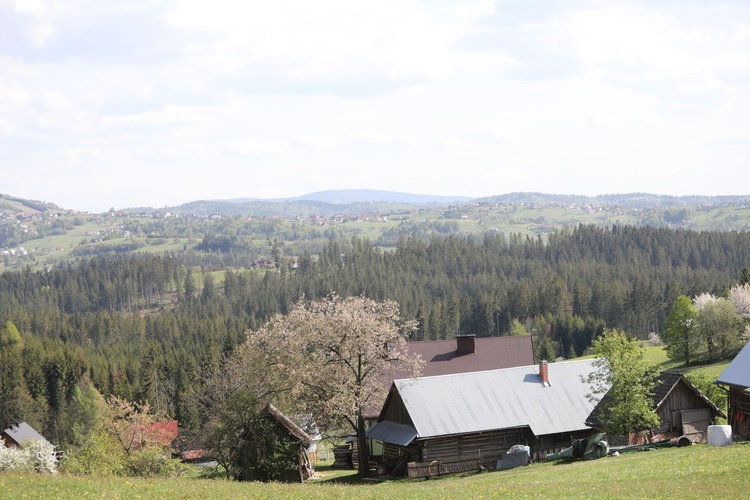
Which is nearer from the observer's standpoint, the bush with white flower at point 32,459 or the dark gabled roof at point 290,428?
the dark gabled roof at point 290,428

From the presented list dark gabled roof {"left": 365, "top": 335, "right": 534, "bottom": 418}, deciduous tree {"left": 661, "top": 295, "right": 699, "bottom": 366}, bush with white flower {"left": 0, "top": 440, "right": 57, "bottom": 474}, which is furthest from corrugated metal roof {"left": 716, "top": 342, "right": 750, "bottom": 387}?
deciduous tree {"left": 661, "top": 295, "right": 699, "bottom": 366}

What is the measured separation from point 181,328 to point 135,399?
54.3m

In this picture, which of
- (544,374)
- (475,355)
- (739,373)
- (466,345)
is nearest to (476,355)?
(475,355)

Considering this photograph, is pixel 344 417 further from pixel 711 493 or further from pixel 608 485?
pixel 711 493

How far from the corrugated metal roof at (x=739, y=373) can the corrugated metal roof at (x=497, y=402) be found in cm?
824

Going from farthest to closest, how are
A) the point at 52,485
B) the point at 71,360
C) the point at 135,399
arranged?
1. the point at 71,360
2. the point at 135,399
3. the point at 52,485

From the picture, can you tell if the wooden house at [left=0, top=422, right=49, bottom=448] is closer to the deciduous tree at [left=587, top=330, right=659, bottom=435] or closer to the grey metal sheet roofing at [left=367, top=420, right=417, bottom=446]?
the grey metal sheet roofing at [left=367, top=420, right=417, bottom=446]

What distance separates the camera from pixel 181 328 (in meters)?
163

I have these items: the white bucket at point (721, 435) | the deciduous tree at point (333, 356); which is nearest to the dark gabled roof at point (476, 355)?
the deciduous tree at point (333, 356)

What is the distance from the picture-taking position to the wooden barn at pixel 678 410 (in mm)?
43938

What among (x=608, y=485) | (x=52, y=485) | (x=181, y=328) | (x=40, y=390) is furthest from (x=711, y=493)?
(x=181, y=328)

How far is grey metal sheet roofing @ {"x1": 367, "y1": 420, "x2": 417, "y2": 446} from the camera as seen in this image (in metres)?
45.0

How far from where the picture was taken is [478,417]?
46.1m

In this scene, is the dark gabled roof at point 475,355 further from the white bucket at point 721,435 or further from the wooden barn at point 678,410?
the white bucket at point 721,435
